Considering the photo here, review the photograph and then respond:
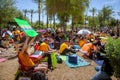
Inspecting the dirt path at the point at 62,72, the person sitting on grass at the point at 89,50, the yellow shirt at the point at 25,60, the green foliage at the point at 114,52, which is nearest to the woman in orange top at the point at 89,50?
the person sitting on grass at the point at 89,50

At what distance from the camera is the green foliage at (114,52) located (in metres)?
5.88

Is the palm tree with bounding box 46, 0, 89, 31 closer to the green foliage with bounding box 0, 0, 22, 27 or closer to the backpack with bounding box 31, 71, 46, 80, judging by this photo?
the green foliage with bounding box 0, 0, 22, 27

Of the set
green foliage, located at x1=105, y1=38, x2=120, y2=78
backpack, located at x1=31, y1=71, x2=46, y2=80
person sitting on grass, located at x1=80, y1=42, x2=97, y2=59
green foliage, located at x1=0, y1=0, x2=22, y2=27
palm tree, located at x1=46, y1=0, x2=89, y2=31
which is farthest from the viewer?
palm tree, located at x1=46, y1=0, x2=89, y2=31

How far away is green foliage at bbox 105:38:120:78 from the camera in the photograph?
5.88 meters

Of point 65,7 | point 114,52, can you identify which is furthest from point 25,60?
point 65,7

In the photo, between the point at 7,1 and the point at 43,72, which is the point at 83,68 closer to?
the point at 43,72

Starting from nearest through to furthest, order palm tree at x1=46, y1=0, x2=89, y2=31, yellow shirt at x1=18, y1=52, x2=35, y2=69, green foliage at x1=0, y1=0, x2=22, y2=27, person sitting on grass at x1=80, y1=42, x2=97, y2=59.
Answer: yellow shirt at x1=18, y1=52, x2=35, y2=69 → person sitting on grass at x1=80, y1=42, x2=97, y2=59 → green foliage at x1=0, y1=0, x2=22, y2=27 → palm tree at x1=46, y1=0, x2=89, y2=31

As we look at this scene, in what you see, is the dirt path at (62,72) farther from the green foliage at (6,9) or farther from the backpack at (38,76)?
the green foliage at (6,9)

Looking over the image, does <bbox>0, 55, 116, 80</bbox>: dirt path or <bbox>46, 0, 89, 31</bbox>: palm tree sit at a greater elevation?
<bbox>46, 0, 89, 31</bbox>: palm tree

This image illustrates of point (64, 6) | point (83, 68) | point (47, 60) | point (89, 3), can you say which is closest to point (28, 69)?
point (47, 60)

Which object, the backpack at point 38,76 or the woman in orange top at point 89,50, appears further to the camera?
the woman in orange top at point 89,50

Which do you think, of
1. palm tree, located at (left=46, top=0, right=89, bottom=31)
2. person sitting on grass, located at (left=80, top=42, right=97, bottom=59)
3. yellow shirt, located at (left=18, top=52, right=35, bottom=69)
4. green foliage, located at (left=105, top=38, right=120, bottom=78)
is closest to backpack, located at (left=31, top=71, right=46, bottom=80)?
yellow shirt, located at (left=18, top=52, right=35, bottom=69)

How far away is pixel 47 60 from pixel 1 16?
16005 mm

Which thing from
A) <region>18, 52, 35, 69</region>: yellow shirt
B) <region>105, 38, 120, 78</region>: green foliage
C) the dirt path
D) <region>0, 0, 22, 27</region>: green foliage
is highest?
<region>0, 0, 22, 27</region>: green foliage
